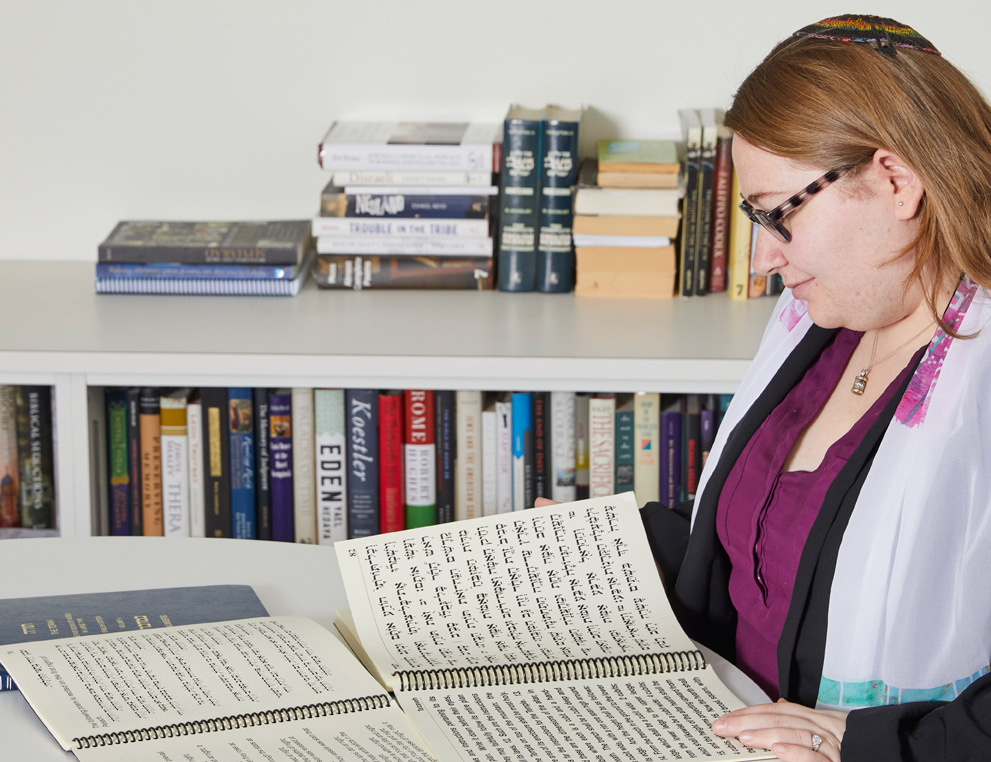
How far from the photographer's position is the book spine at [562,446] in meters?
1.74

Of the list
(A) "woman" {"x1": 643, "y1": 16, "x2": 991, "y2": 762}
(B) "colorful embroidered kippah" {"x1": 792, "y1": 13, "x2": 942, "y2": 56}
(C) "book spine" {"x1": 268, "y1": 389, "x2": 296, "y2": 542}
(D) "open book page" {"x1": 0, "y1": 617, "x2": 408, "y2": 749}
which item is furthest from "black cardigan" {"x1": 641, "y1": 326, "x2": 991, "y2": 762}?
(C) "book spine" {"x1": 268, "y1": 389, "x2": 296, "y2": 542}

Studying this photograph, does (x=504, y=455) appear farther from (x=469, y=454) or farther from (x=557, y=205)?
(x=557, y=205)

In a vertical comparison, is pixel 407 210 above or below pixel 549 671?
above

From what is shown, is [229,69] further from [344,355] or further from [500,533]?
[500,533]

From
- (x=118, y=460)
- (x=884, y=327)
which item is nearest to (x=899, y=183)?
(x=884, y=327)

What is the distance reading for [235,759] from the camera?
0.76 meters

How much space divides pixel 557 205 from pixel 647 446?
430 millimetres

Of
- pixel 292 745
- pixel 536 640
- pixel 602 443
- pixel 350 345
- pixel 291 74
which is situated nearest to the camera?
pixel 292 745

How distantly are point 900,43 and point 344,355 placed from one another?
0.87m

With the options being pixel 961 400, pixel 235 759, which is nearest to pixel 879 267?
pixel 961 400

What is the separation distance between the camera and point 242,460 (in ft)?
5.80

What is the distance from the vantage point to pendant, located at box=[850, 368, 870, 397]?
1.12 metres

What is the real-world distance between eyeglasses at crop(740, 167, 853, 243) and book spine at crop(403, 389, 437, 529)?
2.66ft

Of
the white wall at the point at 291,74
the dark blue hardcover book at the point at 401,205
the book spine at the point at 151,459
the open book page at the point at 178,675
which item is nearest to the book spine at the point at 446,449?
the dark blue hardcover book at the point at 401,205
